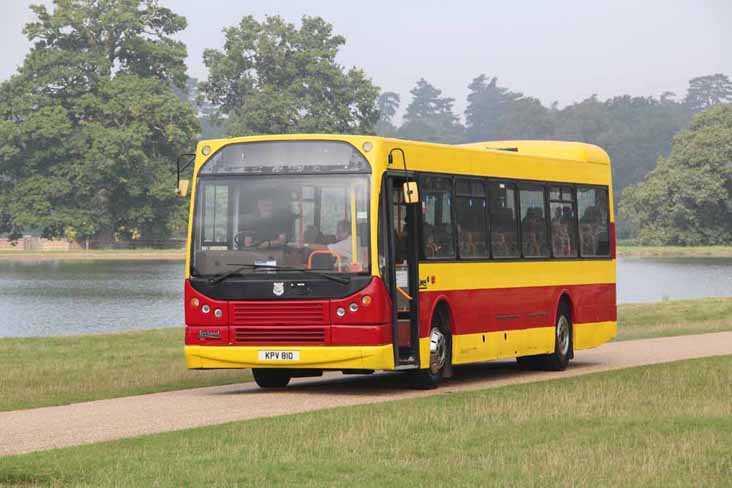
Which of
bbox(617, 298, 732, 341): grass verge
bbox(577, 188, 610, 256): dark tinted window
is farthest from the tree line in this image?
bbox(577, 188, 610, 256): dark tinted window

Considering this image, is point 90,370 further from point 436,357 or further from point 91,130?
point 91,130

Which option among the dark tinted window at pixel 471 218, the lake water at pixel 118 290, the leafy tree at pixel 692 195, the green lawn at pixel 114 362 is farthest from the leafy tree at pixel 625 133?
the dark tinted window at pixel 471 218

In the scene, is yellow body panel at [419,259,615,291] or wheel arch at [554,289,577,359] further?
wheel arch at [554,289,577,359]

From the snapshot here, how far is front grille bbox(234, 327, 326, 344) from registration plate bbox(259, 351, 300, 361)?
0.39 ft

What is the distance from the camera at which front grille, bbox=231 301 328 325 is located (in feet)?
Result: 61.0

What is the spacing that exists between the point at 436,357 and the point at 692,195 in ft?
333

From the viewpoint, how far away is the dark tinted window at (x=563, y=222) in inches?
941

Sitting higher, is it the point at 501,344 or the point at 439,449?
the point at 501,344

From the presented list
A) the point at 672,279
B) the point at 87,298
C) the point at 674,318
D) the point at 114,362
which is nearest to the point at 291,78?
the point at 672,279

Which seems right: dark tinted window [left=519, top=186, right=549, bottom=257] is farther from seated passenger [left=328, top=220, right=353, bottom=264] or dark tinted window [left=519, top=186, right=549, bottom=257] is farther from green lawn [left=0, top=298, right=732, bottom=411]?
seated passenger [left=328, top=220, right=353, bottom=264]

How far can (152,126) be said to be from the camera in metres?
112

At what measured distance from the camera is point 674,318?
4309 centimetres

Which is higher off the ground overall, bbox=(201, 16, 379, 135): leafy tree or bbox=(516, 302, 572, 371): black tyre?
bbox=(201, 16, 379, 135): leafy tree

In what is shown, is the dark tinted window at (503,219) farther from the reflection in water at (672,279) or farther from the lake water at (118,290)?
the reflection in water at (672,279)
